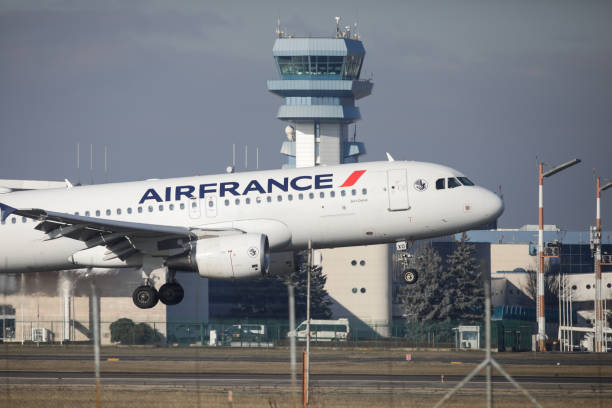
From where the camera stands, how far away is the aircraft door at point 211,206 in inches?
1784

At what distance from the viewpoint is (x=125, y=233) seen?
145 ft

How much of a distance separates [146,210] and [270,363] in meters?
9.83

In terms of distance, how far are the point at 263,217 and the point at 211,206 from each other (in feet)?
7.81

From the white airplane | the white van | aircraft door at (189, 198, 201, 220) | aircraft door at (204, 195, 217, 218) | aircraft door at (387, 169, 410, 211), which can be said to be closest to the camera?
the white airplane

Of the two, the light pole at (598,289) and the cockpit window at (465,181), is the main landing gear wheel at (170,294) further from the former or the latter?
the light pole at (598,289)

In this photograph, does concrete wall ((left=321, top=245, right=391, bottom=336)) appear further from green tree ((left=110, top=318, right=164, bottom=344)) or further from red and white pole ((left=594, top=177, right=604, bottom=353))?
green tree ((left=110, top=318, right=164, bottom=344))

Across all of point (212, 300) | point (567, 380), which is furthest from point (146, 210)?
point (212, 300)

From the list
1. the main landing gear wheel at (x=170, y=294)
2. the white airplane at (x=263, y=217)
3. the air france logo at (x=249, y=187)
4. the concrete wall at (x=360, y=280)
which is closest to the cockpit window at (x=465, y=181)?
the white airplane at (x=263, y=217)

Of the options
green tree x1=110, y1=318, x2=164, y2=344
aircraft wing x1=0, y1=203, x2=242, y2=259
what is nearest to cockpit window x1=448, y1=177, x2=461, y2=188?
aircraft wing x1=0, y1=203, x2=242, y2=259

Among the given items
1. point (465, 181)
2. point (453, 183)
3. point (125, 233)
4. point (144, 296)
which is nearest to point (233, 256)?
point (125, 233)

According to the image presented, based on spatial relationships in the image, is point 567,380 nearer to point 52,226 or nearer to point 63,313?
point 52,226

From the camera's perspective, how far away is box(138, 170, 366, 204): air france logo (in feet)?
146

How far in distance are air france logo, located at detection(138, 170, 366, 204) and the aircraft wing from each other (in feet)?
5.26

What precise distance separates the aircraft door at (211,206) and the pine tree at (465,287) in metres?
63.8
